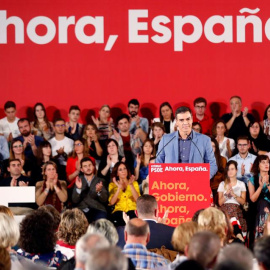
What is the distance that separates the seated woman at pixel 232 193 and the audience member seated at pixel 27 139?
2.83 meters

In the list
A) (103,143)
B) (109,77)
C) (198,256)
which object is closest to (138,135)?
(103,143)

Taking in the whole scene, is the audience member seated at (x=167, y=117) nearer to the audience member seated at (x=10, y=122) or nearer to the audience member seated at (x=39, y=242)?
the audience member seated at (x=10, y=122)

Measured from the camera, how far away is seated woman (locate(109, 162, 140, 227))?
9062 millimetres

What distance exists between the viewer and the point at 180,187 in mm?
6082

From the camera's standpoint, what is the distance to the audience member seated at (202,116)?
10547mm

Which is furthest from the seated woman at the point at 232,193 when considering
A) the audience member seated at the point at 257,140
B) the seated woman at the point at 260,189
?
the audience member seated at the point at 257,140

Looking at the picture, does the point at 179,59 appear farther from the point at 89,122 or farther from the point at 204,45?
the point at 89,122

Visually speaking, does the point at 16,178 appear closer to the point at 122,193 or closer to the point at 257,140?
the point at 122,193

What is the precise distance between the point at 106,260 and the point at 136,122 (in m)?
7.61

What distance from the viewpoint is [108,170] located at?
9.70 metres

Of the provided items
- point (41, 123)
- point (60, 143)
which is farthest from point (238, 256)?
point (41, 123)

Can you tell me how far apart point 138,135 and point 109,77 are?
1306 mm

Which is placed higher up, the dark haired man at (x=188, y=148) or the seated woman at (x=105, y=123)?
the seated woman at (x=105, y=123)

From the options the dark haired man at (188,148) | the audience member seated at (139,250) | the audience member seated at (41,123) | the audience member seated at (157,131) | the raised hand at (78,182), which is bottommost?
the audience member seated at (139,250)
